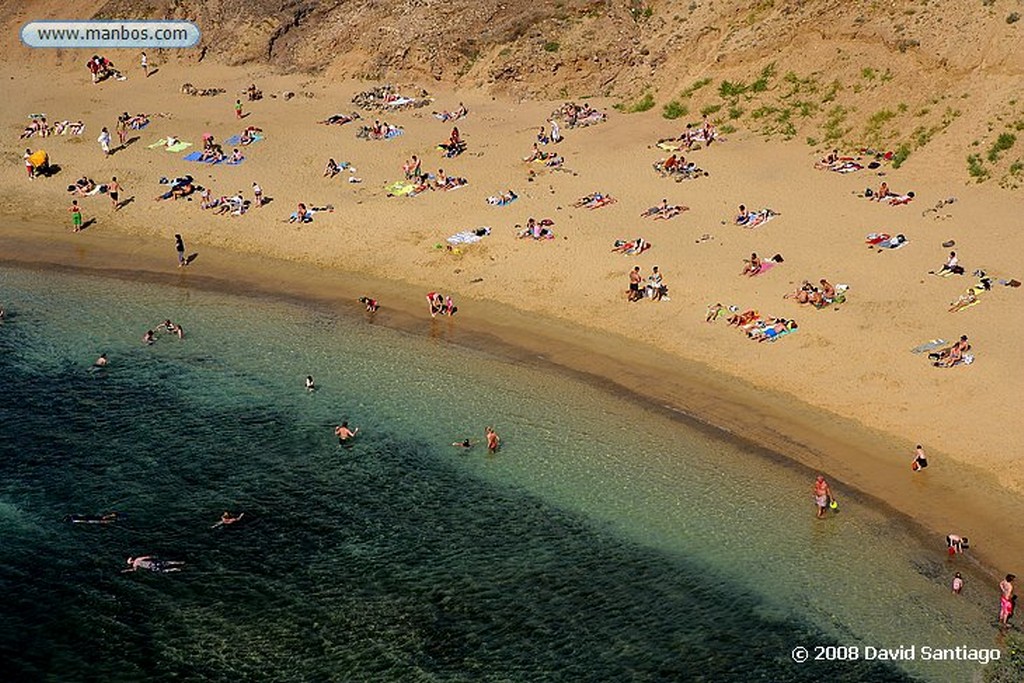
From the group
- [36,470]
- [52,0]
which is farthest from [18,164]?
[36,470]

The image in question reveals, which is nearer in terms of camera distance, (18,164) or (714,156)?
(714,156)

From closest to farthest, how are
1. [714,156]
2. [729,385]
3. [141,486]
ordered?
1. [141,486]
2. [729,385]
3. [714,156]

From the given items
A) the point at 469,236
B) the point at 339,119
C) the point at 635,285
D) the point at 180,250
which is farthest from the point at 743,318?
the point at 339,119

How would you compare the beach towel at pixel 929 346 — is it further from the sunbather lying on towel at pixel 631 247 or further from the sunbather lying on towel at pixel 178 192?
the sunbather lying on towel at pixel 178 192

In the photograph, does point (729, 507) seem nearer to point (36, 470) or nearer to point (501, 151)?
point (36, 470)

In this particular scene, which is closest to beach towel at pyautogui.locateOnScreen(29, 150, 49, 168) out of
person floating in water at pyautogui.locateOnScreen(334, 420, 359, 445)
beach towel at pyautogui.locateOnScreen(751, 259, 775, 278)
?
person floating in water at pyautogui.locateOnScreen(334, 420, 359, 445)

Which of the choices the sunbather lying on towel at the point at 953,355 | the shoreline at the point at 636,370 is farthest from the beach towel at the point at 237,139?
the sunbather lying on towel at the point at 953,355

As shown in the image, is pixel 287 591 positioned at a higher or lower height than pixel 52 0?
lower
